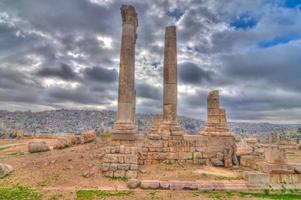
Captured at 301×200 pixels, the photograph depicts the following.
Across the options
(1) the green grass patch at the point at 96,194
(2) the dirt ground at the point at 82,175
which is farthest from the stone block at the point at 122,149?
(1) the green grass patch at the point at 96,194

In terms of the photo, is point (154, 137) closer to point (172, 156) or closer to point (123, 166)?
point (172, 156)

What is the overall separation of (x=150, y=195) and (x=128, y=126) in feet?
20.4

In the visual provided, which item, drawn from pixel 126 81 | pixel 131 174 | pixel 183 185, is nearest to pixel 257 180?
A: pixel 183 185

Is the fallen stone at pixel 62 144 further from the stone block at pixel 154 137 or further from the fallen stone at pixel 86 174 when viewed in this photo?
the fallen stone at pixel 86 174

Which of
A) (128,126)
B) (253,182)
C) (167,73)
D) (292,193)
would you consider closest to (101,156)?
(128,126)

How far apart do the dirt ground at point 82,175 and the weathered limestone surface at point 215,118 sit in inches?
169

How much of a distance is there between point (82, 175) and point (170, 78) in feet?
29.3

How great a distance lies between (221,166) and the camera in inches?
765

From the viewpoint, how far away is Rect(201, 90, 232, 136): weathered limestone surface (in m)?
22.2

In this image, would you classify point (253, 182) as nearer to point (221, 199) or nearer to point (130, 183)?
point (221, 199)

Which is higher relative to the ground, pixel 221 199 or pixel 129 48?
pixel 129 48

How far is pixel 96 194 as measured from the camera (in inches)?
500

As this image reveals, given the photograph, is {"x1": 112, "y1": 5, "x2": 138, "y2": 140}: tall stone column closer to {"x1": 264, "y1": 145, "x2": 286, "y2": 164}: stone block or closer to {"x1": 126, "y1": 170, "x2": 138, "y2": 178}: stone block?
{"x1": 126, "y1": 170, "x2": 138, "y2": 178}: stone block

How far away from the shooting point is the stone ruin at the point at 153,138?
16980mm
